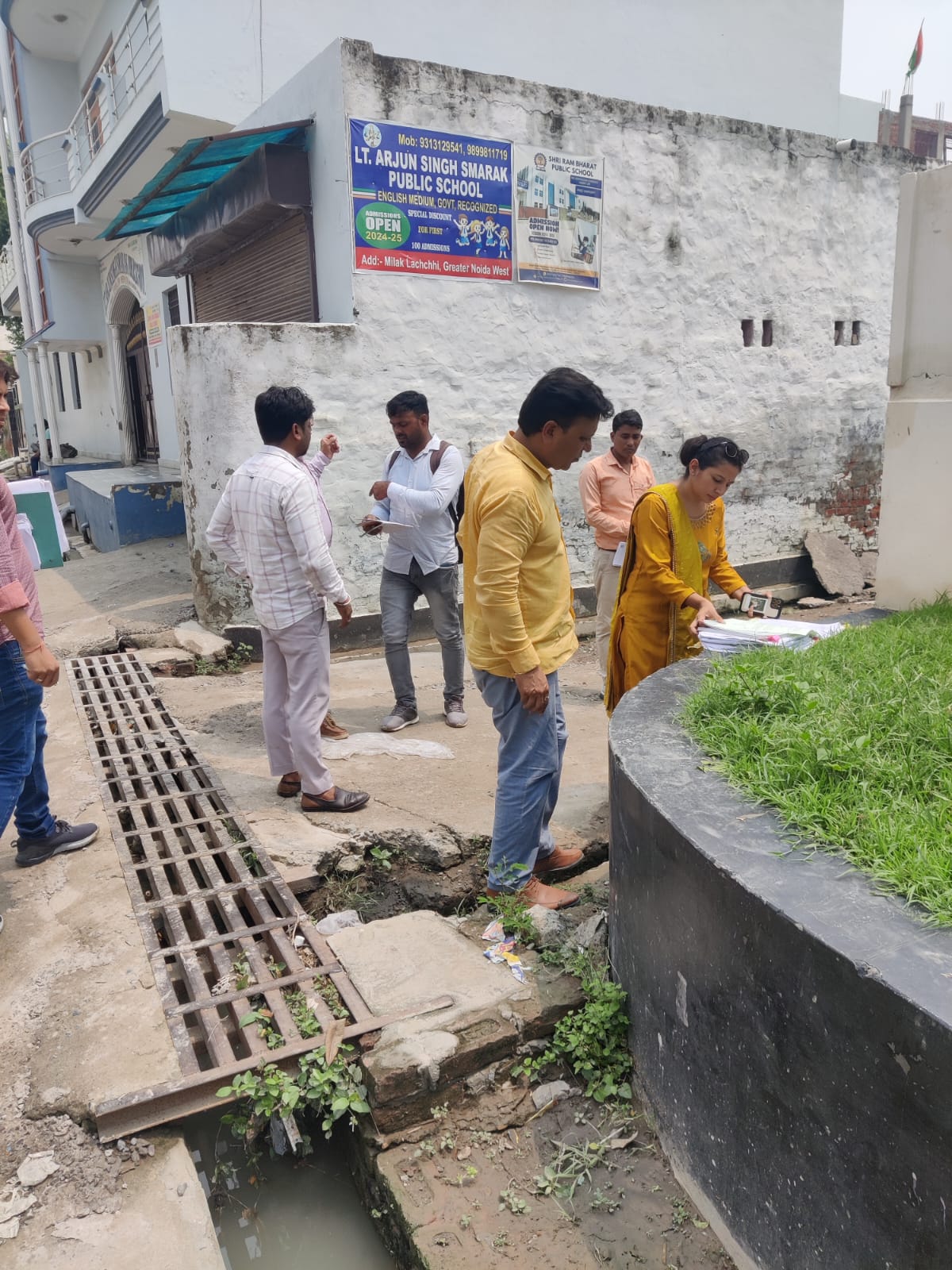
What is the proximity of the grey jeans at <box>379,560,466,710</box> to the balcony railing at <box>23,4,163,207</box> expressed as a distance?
23.9 feet

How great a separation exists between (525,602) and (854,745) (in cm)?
119

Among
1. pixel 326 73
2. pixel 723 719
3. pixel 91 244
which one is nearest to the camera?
pixel 723 719

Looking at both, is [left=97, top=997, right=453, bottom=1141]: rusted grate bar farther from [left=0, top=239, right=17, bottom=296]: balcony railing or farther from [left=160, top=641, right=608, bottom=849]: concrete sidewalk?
[left=0, top=239, right=17, bottom=296]: balcony railing

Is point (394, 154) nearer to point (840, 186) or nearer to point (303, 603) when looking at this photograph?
point (303, 603)

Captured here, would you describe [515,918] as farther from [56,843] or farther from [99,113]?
[99,113]

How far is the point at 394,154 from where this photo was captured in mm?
6223

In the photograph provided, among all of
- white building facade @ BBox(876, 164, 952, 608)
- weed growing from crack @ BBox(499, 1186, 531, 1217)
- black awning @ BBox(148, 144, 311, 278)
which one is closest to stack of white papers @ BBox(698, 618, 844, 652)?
white building facade @ BBox(876, 164, 952, 608)

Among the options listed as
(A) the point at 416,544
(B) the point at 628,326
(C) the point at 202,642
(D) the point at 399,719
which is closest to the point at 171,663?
(C) the point at 202,642

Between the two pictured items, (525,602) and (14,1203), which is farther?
(525,602)

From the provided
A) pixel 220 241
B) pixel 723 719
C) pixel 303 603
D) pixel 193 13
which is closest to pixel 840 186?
pixel 220 241

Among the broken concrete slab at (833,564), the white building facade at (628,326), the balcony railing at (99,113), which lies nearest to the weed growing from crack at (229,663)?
the white building facade at (628,326)

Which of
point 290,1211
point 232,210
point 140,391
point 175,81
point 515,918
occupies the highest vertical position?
point 175,81

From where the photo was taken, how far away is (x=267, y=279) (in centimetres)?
771

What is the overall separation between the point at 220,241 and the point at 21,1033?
25.1ft
